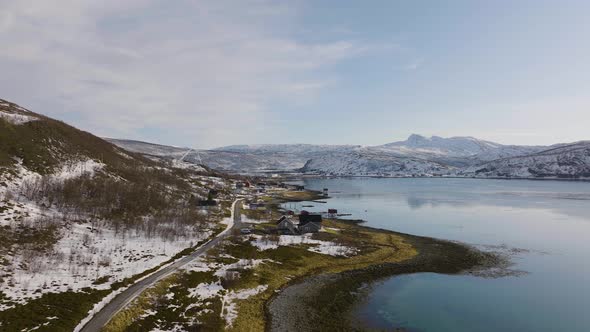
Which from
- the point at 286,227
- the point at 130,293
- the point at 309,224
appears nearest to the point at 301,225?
the point at 309,224

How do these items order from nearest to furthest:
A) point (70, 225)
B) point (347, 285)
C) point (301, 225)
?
point (347, 285)
point (70, 225)
point (301, 225)

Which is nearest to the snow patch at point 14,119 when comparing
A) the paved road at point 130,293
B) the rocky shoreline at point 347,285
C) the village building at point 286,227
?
the paved road at point 130,293

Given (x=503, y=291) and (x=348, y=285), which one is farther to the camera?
(x=348, y=285)

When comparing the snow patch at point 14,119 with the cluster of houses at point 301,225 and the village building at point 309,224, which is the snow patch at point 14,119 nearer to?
the cluster of houses at point 301,225

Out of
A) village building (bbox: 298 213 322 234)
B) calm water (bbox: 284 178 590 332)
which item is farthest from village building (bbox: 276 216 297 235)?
calm water (bbox: 284 178 590 332)

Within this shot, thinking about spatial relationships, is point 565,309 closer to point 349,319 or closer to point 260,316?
point 349,319

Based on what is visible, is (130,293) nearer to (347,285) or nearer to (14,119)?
(347,285)
